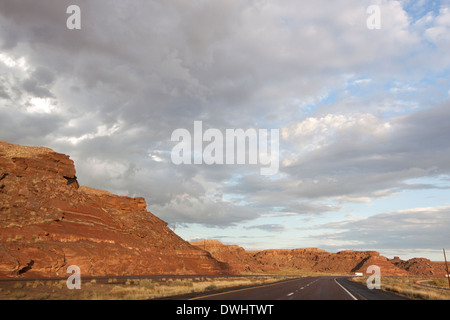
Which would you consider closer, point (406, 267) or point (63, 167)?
point (63, 167)

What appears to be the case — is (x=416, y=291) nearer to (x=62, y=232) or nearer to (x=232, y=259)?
(x=62, y=232)

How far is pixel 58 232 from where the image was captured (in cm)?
4894

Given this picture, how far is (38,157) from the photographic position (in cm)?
6334

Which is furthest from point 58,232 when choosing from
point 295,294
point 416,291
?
point 416,291

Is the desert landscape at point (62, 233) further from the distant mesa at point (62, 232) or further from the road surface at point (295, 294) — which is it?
the road surface at point (295, 294)

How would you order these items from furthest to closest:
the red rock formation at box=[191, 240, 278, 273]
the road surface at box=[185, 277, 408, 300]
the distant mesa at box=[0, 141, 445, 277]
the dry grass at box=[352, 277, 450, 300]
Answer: the red rock formation at box=[191, 240, 278, 273], the distant mesa at box=[0, 141, 445, 277], the dry grass at box=[352, 277, 450, 300], the road surface at box=[185, 277, 408, 300]

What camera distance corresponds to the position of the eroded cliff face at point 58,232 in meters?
41.6

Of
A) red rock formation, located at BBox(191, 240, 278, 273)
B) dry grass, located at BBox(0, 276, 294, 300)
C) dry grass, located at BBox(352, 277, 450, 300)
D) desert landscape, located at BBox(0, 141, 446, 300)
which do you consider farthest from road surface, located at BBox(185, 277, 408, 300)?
red rock formation, located at BBox(191, 240, 278, 273)

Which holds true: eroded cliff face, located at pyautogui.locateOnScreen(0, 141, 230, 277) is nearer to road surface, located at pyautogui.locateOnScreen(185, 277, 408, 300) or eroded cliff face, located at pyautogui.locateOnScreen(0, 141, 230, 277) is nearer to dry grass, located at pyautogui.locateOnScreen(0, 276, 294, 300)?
dry grass, located at pyautogui.locateOnScreen(0, 276, 294, 300)

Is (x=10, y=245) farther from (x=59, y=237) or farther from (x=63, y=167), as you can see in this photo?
(x=63, y=167)

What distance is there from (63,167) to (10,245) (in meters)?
28.8

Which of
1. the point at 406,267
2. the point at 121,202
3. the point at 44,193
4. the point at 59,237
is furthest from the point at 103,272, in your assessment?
the point at 406,267

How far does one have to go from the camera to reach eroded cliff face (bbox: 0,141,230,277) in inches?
1639
